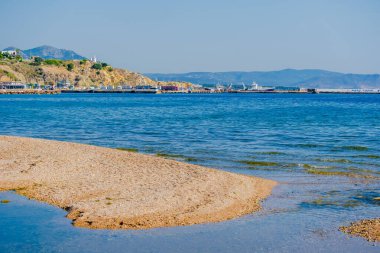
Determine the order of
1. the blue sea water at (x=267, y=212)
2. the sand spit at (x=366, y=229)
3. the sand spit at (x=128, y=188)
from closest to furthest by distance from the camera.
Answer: the blue sea water at (x=267, y=212) → the sand spit at (x=366, y=229) → the sand spit at (x=128, y=188)

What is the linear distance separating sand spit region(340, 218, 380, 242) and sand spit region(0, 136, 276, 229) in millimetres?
3478

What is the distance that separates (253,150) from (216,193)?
13.8 m

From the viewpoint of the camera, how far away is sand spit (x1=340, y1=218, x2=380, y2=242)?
561 inches

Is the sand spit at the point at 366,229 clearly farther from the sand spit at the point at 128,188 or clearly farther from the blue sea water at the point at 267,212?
the sand spit at the point at 128,188

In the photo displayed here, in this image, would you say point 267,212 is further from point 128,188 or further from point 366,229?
point 128,188

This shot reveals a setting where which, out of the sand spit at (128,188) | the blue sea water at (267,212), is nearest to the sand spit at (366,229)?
the blue sea water at (267,212)

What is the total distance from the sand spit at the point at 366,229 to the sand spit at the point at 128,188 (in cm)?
348

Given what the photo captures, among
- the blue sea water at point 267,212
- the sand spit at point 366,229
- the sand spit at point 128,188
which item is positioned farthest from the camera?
the sand spit at point 128,188

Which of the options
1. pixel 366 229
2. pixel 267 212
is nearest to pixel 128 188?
pixel 267 212

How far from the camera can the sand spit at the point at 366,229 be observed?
14252 mm

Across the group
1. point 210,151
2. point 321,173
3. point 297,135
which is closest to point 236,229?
point 321,173

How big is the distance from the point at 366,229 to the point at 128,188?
347 inches

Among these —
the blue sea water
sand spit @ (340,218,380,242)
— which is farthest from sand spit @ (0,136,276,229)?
sand spit @ (340,218,380,242)

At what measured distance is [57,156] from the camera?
26.4m
